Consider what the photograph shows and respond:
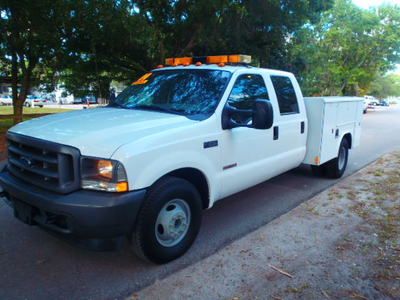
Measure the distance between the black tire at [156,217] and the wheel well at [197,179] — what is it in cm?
10

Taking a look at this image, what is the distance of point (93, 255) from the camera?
3.46 meters

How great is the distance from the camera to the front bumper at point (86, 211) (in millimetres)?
2666

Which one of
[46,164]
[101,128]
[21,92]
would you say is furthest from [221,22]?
[46,164]

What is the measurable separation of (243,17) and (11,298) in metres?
9.99

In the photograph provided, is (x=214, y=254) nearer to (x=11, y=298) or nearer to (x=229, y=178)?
(x=229, y=178)

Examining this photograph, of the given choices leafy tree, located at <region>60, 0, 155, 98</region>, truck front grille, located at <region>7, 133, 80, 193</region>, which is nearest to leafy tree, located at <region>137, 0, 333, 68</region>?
leafy tree, located at <region>60, 0, 155, 98</region>

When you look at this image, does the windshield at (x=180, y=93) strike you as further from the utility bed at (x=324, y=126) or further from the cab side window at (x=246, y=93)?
the utility bed at (x=324, y=126)

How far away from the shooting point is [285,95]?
195 inches

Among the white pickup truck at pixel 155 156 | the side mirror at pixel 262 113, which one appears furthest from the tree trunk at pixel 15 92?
the side mirror at pixel 262 113

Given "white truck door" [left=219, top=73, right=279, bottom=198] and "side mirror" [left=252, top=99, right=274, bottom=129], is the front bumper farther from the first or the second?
"side mirror" [left=252, top=99, right=274, bottom=129]

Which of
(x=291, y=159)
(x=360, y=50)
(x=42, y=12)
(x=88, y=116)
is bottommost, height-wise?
(x=291, y=159)

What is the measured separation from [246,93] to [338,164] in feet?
10.3

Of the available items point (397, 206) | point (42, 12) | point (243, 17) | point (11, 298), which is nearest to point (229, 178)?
point (11, 298)

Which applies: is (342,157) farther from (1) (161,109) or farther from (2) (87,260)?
(2) (87,260)
